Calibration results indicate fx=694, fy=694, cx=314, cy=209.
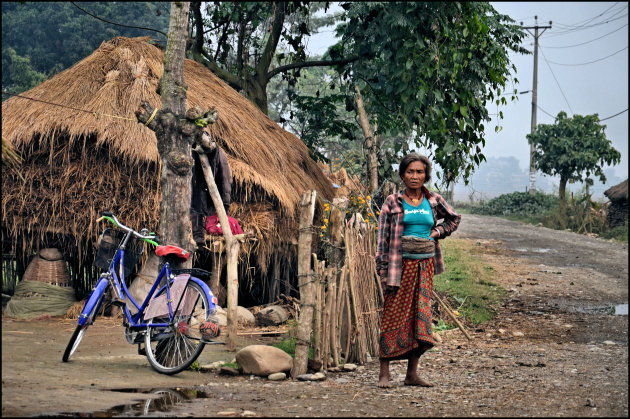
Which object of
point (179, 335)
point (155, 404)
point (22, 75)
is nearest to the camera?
point (155, 404)

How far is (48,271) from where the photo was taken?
8.29 m

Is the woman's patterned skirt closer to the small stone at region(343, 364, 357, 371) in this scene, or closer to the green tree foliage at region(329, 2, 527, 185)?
the small stone at region(343, 364, 357, 371)

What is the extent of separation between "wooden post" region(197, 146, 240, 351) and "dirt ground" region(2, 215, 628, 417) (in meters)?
0.24

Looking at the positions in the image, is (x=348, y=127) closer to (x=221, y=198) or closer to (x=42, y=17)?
(x=221, y=198)

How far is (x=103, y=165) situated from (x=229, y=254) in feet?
8.80

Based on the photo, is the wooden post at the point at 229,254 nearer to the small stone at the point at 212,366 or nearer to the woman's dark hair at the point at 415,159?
the small stone at the point at 212,366

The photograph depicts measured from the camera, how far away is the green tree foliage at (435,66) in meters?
7.98

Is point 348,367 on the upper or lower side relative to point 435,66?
lower

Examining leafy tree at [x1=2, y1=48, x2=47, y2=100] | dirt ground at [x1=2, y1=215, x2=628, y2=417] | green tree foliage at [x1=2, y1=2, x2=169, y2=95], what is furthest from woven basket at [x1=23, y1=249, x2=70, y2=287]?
green tree foliage at [x1=2, y1=2, x2=169, y2=95]

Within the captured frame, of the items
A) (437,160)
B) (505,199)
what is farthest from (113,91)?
(505,199)

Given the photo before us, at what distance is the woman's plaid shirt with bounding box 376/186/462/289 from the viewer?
198 inches

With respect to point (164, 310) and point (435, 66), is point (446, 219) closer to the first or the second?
point (164, 310)

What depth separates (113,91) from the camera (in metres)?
8.38

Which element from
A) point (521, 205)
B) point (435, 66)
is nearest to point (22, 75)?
point (435, 66)
